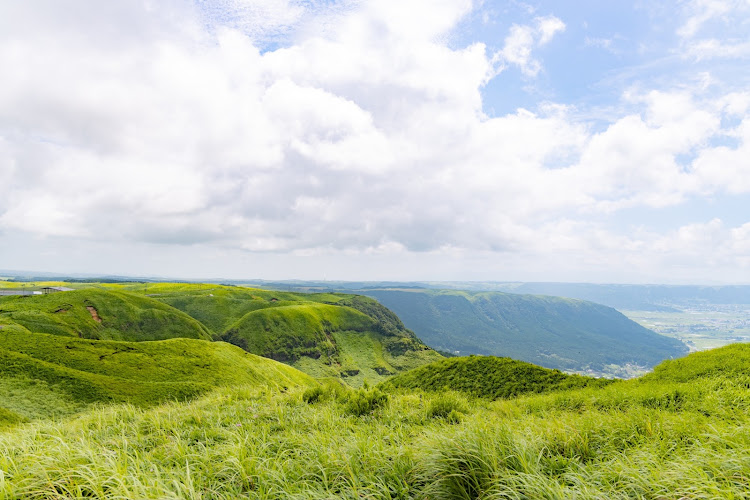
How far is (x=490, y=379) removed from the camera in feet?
77.8

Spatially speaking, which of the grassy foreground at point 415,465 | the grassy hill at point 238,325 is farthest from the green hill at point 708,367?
the grassy hill at point 238,325

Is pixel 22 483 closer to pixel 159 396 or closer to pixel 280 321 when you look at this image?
pixel 159 396

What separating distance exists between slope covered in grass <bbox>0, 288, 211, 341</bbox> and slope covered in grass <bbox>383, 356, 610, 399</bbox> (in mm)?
53944

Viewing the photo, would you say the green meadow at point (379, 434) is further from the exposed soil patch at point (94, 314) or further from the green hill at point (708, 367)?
the exposed soil patch at point (94, 314)

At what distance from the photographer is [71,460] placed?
505 centimetres

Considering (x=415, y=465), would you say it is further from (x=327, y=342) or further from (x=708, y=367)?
(x=327, y=342)

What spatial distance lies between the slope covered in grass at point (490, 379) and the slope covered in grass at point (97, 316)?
5394 centimetres

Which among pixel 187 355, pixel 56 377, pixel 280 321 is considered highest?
pixel 56 377

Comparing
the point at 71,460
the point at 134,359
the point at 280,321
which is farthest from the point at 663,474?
the point at 280,321

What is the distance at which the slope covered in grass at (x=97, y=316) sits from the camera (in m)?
51.5

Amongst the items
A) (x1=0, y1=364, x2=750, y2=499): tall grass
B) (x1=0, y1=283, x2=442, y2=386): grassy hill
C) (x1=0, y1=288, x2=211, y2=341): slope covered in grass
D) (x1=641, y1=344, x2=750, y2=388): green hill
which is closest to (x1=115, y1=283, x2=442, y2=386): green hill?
(x1=0, y1=283, x2=442, y2=386): grassy hill

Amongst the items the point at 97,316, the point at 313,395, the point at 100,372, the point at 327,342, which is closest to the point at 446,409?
the point at 313,395

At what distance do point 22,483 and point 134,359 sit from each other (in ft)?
124

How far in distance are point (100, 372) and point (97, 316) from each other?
49179 mm
